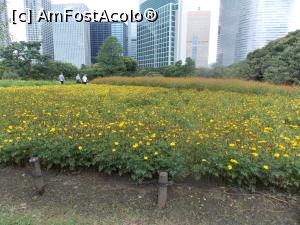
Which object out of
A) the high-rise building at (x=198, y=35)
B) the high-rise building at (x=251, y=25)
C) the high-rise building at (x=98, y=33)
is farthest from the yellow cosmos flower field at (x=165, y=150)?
the high-rise building at (x=198, y=35)

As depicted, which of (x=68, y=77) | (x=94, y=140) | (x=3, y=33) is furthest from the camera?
(x=68, y=77)

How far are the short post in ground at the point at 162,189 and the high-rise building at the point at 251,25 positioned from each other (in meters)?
24.0

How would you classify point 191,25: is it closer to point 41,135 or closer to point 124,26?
point 124,26

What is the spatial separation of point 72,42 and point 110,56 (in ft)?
50.5

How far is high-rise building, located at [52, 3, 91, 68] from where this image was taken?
31.6 metres


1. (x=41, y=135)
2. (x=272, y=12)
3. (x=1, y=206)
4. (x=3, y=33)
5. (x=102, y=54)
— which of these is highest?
(x=272, y=12)

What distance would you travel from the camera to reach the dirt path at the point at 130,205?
1554mm

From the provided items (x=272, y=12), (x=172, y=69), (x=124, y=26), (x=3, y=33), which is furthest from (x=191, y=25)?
(x=3, y=33)

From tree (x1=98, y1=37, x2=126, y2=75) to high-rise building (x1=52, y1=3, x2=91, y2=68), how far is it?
10528 mm

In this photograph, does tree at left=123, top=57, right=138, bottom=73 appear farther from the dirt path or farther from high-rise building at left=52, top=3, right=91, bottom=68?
the dirt path

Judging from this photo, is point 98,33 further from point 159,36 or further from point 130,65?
point 130,65

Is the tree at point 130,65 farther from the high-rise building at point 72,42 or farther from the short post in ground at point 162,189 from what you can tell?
the short post in ground at point 162,189

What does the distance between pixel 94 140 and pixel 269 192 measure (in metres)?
1.73

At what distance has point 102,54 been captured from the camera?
2267 centimetres
